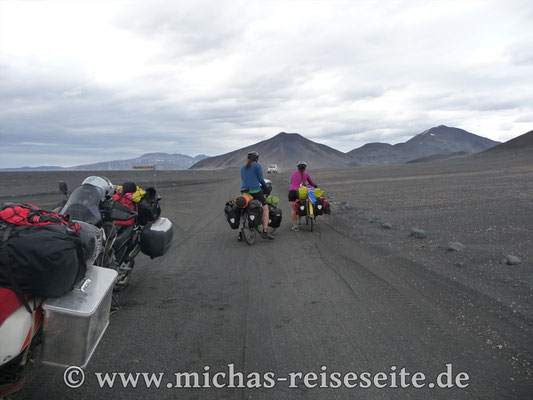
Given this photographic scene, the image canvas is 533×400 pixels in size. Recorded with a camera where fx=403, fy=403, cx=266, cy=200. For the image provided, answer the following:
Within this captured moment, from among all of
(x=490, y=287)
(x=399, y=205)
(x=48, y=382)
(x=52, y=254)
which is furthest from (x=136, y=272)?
(x=399, y=205)

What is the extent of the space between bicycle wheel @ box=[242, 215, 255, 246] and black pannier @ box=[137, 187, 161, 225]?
3193mm

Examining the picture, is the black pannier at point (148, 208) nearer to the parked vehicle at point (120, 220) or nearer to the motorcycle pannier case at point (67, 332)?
the parked vehicle at point (120, 220)

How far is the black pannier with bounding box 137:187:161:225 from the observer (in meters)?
5.73

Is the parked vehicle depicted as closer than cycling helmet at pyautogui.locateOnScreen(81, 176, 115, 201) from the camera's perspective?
Yes

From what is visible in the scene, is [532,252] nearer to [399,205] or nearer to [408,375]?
[408,375]

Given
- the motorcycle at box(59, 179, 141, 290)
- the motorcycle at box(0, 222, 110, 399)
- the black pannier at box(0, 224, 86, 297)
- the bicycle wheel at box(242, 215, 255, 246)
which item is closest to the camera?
the motorcycle at box(0, 222, 110, 399)

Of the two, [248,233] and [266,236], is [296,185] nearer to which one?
[266,236]

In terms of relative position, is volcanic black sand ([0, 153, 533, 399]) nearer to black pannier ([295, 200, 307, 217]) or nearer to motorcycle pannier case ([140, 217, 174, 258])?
motorcycle pannier case ([140, 217, 174, 258])

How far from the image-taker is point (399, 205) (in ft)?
50.9
